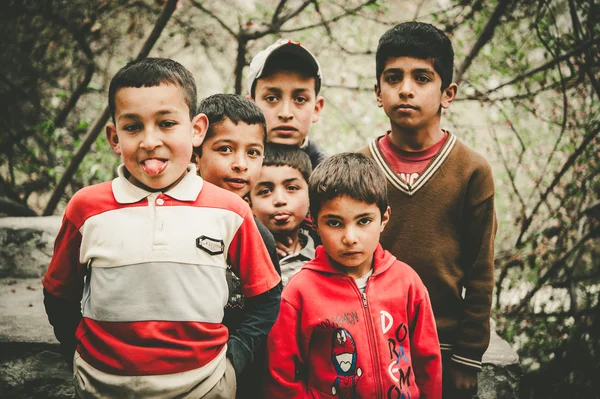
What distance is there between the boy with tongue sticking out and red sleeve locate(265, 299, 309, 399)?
6.1 inches

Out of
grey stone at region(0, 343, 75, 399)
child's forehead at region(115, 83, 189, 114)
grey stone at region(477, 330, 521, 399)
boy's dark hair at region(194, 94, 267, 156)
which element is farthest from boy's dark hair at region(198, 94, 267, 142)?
grey stone at region(477, 330, 521, 399)

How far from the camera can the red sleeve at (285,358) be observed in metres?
1.73

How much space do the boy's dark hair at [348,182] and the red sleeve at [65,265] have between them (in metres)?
0.90

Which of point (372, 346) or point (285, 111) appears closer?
point (372, 346)

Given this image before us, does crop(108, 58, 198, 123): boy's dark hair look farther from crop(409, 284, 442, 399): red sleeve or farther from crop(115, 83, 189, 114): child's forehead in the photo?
crop(409, 284, 442, 399): red sleeve

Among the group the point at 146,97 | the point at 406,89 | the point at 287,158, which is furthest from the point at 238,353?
the point at 406,89

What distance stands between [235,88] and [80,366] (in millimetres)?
3297

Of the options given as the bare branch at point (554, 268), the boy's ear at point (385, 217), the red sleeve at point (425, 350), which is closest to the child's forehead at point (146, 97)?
the boy's ear at point (385, 217)

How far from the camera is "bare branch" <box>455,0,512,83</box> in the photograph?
10.2ft

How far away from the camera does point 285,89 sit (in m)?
2.52

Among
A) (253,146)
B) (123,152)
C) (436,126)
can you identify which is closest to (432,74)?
(436,126)

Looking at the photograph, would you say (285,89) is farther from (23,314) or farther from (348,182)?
(23,314)

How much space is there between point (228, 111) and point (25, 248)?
2.14 meters

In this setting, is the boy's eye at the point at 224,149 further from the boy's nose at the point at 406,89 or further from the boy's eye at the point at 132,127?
the boy's nose at the point at 406,89
